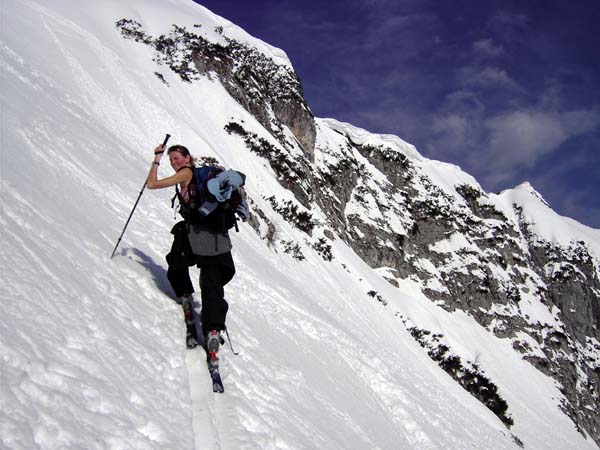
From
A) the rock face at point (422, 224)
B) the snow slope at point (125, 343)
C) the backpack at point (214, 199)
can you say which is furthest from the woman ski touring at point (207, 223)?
the rock face at point (422, 224)

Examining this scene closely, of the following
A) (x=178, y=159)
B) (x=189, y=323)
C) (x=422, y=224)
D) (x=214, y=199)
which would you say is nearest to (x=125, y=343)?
(x=189, y=323)

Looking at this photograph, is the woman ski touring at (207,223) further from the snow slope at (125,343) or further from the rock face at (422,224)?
the rock face at (422,224)

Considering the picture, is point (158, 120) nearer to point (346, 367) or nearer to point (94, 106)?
point (94, 106)

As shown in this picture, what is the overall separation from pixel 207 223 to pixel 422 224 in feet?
232

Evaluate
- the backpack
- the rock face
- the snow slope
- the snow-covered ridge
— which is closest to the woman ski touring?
the backpack

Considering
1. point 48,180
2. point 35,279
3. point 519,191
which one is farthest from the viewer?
point 519,191

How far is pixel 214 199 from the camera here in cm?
504

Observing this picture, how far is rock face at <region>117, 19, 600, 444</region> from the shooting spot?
130ft

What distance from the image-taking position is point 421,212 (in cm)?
7425

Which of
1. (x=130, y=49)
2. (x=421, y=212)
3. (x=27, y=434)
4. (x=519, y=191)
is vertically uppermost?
(x=519, y=191)

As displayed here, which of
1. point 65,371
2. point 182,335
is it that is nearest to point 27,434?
point 65,371

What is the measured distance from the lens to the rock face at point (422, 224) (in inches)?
1563

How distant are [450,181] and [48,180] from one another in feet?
284

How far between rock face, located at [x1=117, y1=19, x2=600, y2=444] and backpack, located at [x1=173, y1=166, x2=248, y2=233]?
80.0 ft
